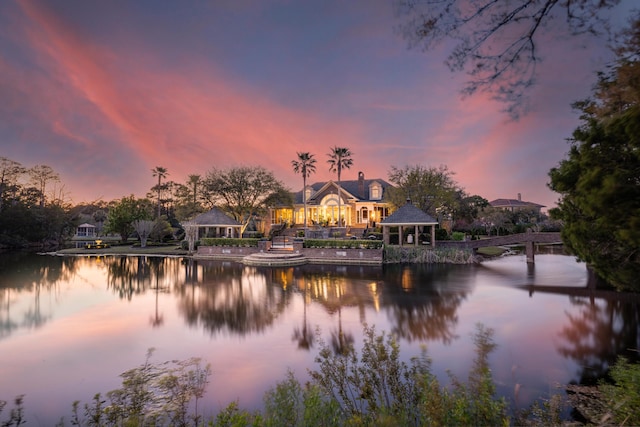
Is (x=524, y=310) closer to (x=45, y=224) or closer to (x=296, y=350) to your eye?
(x=296, y=350)

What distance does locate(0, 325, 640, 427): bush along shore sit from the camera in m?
3.61

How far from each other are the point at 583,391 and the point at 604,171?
4.28m

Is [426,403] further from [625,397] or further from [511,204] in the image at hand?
[511,204]

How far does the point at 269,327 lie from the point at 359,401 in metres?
→ 5.24

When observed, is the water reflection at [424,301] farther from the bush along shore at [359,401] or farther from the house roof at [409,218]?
the house roof at [409,218]

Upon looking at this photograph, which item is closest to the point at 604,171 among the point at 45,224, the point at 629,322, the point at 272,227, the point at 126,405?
the point at 629,322

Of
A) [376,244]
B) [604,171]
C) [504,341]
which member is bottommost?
[504,341]

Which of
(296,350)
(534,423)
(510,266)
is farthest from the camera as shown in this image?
(510,266)

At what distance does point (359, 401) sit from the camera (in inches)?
228

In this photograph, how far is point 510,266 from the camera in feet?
81.7

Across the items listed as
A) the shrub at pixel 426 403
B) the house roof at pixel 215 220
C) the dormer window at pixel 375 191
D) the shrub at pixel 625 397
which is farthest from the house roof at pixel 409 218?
the shrub at pixel 426 403

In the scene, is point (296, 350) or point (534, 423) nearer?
point (534, 423)

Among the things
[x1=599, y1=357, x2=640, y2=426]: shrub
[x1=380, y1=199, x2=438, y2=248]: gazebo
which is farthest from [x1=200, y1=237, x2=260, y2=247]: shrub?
[x1=599, y1=357, x2=640, y2=426]: shrub

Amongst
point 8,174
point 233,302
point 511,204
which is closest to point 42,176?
point 8,174
